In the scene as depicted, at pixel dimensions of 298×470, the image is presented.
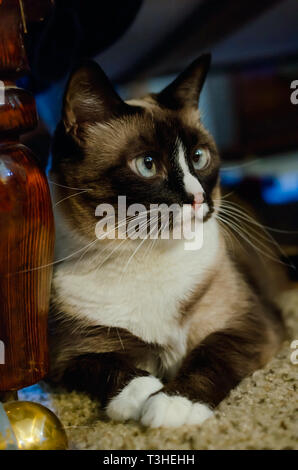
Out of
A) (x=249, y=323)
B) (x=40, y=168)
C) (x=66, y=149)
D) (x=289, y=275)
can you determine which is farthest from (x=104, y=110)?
(x=289, y=275)

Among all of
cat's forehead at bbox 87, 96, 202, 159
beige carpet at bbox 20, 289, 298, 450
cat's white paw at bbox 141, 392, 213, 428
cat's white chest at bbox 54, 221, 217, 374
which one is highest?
cat's forehead at bbox 87, 96, 202, 159

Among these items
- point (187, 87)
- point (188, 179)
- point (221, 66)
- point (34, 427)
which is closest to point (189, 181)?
point (188, 179)

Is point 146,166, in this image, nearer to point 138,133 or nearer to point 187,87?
point 138,133

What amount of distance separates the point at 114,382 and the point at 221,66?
1012mm

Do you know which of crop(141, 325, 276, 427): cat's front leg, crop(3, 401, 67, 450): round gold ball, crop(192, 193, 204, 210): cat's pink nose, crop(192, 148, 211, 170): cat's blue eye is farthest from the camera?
crop(192, 148, 211, 170): cat's blue eye

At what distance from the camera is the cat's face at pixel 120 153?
3.31ft

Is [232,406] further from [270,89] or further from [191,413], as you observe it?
[270,89]

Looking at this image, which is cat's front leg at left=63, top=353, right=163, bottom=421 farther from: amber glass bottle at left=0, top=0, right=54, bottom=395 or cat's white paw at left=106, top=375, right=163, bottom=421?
amber glass bottle at left=0, top=0, right=54, bottom=395

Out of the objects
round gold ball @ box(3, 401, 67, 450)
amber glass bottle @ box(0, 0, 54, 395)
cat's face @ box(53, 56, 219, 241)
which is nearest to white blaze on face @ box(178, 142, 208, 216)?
cat's face @ box(53, 56, 219, 241)

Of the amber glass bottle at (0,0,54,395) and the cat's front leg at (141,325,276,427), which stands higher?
the amber glass bottle at (0,0,54,395)

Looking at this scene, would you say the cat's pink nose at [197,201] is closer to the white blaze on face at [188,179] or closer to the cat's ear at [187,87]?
the white blaze on face at [188,179]

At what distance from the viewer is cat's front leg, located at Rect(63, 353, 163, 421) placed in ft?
3.10

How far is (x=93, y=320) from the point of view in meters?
1.08

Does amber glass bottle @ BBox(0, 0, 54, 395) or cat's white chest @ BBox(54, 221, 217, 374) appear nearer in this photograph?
amber glass bottle @ BBox(0, 0, 54, 395)
